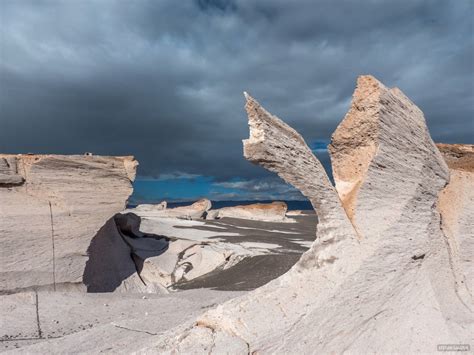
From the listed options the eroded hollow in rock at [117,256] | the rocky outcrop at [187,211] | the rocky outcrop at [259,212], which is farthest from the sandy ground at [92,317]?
the rocky outcrop at [259,212]

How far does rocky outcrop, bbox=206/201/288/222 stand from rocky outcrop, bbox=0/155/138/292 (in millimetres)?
15809

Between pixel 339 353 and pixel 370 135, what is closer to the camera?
pixel 339 353

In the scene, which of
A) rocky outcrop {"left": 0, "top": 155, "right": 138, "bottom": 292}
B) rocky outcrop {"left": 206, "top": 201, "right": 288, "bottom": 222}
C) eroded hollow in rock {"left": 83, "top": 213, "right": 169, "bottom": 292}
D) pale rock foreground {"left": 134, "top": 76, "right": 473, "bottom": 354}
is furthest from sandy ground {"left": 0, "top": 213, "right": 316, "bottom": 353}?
rocky outcrop {"left": 206, "top": 201, "right": 288, "bottom": 222}

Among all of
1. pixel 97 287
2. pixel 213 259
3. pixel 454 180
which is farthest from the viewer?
pixel 213 259

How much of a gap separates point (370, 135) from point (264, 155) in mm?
939

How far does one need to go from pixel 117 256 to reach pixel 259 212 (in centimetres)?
1599

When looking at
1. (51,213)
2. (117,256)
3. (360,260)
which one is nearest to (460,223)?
(360,260)

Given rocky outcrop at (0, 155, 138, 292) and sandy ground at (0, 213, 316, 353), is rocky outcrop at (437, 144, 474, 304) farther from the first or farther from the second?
rocky outcrop at (0, 155, 138, 292)

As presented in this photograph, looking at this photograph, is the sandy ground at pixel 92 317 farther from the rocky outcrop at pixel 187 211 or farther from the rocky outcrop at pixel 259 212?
the rocky outcrop at pixel 259 212

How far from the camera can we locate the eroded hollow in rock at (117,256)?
7012 mm

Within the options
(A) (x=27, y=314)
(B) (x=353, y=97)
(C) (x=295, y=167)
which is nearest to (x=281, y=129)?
(C) (x=295, y=167)

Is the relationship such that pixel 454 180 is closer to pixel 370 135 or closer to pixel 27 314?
pixel 370 135

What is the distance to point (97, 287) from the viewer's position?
688cm

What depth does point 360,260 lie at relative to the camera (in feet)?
9.88
